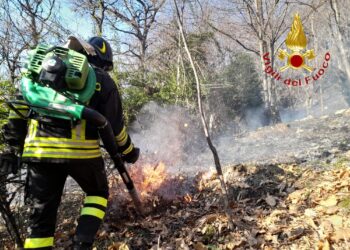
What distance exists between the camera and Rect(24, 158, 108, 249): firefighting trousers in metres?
2.60

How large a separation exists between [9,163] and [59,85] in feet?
3.47

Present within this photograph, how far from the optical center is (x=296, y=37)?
11.7 meters

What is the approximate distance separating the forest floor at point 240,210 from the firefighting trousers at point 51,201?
1.96 feet

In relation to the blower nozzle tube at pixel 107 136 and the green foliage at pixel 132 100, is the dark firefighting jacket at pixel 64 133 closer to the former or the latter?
the blower nozzle tube at pixel 107 136

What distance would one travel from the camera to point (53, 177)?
107 inches

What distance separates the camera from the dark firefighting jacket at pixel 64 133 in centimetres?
254

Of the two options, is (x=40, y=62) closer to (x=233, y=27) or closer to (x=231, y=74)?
(x=233, y=27)

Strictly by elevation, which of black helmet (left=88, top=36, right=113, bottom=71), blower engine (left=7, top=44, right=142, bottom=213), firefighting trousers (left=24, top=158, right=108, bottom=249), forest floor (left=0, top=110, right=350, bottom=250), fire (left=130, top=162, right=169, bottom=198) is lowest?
forest floor (left=0, top=110, right=350, bottom=250)

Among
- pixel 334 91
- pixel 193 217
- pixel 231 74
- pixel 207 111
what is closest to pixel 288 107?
pixel 334 91

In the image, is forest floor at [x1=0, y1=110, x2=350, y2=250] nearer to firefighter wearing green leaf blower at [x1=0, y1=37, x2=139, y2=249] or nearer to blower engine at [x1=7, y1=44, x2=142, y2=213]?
firefighter wearing green leaf blower at [x1=0, y1=37, x2=139, y2=249]

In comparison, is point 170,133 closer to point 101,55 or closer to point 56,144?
point 101,55

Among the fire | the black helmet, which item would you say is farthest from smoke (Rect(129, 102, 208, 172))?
the black helmet

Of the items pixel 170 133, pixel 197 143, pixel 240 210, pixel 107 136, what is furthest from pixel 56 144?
pixel 197 143

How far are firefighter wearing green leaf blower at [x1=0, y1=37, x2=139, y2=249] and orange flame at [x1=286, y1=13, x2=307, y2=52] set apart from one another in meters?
10.1
